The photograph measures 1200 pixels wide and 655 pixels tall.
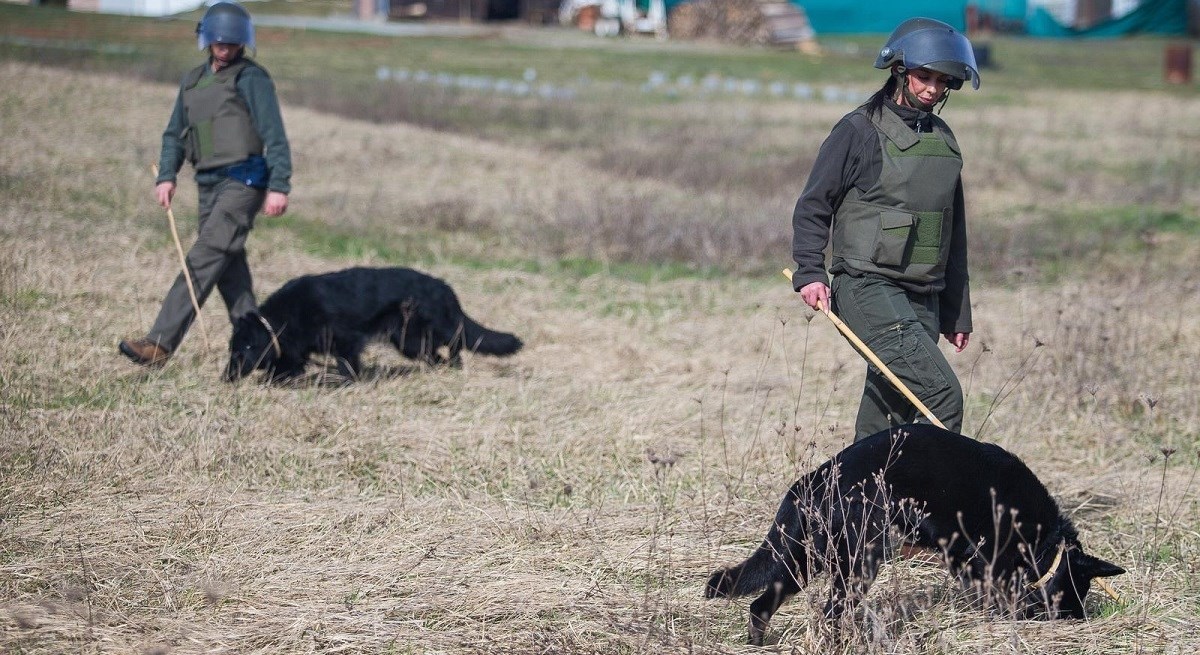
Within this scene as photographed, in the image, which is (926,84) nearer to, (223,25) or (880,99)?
(880,99)

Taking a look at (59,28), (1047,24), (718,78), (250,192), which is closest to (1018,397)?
(250,192)

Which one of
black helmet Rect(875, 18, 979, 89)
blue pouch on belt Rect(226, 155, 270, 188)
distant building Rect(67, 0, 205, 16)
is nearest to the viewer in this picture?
black helmet Rect(875, 18, 979, 89)

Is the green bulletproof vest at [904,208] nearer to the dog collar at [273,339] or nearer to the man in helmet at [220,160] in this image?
the dog collar at [273,339]

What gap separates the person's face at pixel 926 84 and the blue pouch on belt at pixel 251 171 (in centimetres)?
396

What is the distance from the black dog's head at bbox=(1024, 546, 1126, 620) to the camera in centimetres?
386

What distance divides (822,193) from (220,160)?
384 cm

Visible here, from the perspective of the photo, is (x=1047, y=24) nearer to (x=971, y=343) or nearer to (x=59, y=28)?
(x=59, y=28)

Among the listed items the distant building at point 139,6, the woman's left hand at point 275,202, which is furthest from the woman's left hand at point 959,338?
the distant building at point 139,6

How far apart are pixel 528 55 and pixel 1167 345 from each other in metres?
25.2

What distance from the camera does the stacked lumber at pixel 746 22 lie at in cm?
3703

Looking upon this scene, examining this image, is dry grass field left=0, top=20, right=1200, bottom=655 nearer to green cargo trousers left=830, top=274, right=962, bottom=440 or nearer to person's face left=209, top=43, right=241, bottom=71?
green cargo trousers left=830, top=274, right=962, bottom=440

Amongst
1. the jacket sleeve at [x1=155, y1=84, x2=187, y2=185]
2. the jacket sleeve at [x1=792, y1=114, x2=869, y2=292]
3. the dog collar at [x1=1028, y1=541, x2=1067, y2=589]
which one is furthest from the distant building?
the dog collar at [x1=1028, y1=541, x2=1067, y2=589]

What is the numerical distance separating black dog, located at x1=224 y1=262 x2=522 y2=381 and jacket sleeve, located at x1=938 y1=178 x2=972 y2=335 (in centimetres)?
323

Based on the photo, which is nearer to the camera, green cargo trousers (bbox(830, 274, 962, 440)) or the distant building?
green cargo trousers (bbox(830, 274, 962, 440))
